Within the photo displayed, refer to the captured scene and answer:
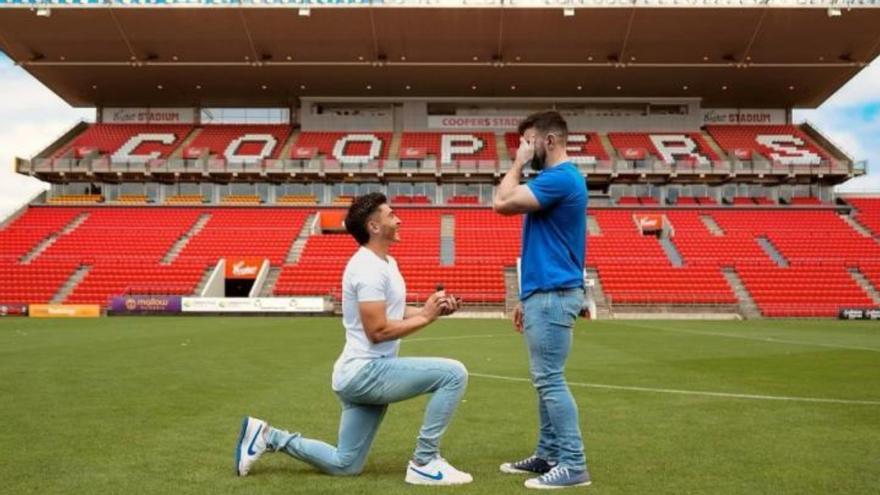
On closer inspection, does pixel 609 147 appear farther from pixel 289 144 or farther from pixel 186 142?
pixel 186 142

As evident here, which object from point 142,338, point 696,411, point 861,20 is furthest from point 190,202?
point 696,411

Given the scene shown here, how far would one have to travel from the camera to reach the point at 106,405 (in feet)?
26.7

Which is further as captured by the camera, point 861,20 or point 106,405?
point 861,20

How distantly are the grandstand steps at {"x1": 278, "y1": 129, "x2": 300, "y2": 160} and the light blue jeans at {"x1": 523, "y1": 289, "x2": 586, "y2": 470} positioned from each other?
43.4 m

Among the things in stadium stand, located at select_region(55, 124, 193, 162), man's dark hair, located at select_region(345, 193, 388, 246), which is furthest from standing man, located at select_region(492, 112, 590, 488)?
stadium stand, located at select_region(55, 124, 193, 162)

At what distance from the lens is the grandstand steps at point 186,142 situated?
47500mm

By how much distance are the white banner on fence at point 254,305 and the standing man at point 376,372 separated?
1067 inches

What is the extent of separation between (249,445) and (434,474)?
1292 millimetres

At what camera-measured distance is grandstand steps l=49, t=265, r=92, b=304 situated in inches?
1368

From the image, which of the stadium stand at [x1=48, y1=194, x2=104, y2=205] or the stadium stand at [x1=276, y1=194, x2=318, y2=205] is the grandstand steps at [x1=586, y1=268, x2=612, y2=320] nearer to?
the stadium stand at [x1=276, y1=194, x2=318, y2=205]

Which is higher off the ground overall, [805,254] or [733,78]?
[733,78]

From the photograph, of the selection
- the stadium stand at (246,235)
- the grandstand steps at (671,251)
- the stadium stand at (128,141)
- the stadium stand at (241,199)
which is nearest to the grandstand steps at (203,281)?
the stadium stand at (246,235)

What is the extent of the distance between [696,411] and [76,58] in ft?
147

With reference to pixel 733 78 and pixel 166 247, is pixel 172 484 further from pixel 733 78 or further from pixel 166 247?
pixel 733 78
